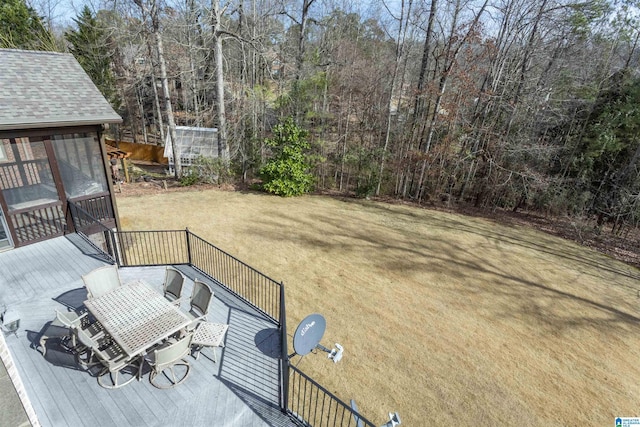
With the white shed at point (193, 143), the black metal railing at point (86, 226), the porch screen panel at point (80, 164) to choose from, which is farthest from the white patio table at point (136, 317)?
→ the white shed at point (193, 143)

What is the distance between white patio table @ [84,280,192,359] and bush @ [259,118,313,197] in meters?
11.3

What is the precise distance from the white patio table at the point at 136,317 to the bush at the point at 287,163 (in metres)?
11.3

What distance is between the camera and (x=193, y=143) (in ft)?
60.4

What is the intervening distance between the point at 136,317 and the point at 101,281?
1.52m

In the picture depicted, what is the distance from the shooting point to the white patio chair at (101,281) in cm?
527

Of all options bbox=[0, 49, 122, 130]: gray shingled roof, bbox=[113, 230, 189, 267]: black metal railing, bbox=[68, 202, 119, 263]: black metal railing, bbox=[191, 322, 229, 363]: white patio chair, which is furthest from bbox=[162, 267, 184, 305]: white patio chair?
bbox=[0, 49, 122, 130]: gray shingled roof

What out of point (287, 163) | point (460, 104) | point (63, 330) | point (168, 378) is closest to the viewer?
point (168, 378)

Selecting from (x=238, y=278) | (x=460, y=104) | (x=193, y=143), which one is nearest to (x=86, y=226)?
(x=238, y=278)

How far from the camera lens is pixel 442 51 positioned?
14.5m

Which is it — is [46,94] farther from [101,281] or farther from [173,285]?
[173,285]

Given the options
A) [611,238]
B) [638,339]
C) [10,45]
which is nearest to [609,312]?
[638,339]

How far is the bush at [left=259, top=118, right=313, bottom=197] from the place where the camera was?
1569 centimetres

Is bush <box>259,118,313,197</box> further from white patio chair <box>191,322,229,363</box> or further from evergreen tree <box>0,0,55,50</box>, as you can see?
evergreen tree <box>0,0,55,50</box>

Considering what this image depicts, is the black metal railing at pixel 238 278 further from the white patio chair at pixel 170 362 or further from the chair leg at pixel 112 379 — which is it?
the chair leg at pixel 112 379
